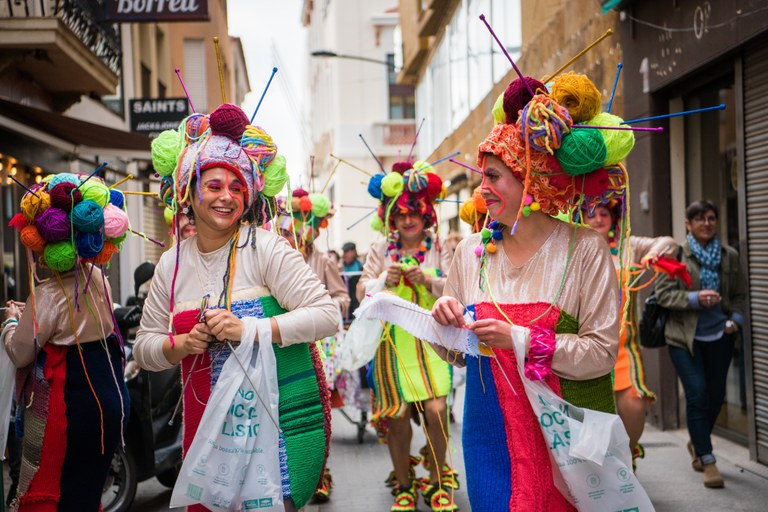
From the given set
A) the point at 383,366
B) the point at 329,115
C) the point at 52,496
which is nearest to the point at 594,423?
the point at 52,496

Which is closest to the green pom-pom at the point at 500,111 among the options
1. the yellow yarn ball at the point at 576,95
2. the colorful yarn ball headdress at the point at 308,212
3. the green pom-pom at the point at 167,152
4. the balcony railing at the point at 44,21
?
the yellow yarn ball at the point at 576,95

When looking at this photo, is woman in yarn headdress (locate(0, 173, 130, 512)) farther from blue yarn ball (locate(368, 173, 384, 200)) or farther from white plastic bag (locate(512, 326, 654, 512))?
blue yarn ball (locate(368, 173, 384, 200))

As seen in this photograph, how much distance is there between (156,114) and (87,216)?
10758 mm

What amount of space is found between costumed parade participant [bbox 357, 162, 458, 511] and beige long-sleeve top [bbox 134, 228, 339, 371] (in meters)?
2.24

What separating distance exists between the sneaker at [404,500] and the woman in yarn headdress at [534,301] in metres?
2.60

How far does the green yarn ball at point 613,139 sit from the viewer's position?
3.24m

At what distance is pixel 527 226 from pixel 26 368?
272 centimetres

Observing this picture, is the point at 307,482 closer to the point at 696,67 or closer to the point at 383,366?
the point at 383,366

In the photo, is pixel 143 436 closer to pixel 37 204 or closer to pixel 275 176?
pixel 37 204

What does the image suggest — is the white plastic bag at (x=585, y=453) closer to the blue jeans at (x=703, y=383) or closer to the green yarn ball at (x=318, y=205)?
the blue jeans at (x=703, y=383)

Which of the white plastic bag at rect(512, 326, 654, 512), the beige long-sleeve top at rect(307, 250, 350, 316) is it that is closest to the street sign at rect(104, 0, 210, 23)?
the beige long-sleeve top at rect(307, 250, 350, 316)

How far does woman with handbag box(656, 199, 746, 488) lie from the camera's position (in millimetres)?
6258

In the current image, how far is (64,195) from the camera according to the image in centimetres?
443

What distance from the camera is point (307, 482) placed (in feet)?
11.6
